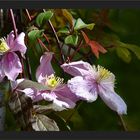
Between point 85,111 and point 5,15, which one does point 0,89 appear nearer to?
point 5,15

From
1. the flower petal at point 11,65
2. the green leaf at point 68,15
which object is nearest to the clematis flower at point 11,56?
the flower petal at point 11,65

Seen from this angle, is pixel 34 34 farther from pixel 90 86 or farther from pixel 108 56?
pixel 108 56

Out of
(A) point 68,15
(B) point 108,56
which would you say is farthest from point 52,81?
(B) point 108,56

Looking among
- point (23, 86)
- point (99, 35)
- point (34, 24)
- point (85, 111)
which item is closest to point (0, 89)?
point (23, 86)

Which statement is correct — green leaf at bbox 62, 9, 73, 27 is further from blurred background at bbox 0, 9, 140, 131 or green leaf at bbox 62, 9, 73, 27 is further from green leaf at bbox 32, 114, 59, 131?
green leaf at bbox 32, 114, 59, 131

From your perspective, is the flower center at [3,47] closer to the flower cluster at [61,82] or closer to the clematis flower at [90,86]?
the flower cluster at [61,82]

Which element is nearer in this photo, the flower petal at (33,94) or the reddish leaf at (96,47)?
the flower petal at (33,94)
